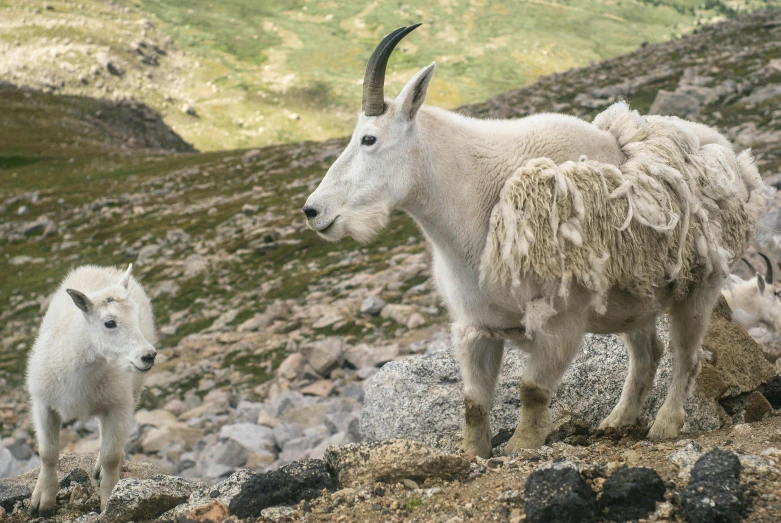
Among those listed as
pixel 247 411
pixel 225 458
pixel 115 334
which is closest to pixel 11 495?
pixel 115 334

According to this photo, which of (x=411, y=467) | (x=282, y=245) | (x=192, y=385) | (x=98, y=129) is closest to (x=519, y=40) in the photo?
(x=98, y=129)

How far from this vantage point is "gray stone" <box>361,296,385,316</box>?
19.2 m

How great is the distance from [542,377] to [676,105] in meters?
32.5

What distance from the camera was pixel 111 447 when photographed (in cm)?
808

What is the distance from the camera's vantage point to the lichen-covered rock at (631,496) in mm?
4559

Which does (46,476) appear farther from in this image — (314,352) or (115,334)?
(314,352)

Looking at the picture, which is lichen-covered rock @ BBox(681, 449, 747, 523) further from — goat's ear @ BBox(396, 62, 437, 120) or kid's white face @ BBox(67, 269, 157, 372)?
kid's white face @ BBox(67, 269, 157, 372)

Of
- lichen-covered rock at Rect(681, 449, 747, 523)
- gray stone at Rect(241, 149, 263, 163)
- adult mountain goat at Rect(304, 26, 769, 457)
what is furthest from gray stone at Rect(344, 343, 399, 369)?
gray stone at Rect(241, 149, 263, 163)

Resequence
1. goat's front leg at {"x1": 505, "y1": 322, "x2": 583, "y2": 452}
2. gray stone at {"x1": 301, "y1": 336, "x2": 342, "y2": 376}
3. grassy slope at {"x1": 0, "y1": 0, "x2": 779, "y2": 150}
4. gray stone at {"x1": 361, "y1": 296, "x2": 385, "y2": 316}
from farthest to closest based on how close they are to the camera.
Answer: grassy slope at {"x1": 0, "y1": 0, "x2": 779, "y2": 150} → gray stone at {"x1": 361, "y1": 296, "x2": 385, "y2": 316} → gray stone at {"x1": 301, "y1": 336, "x2": 342, "y2": 376} → goat's front leg at {"x1": 505, "y1": 322, "x2": 583, "y2": 452}

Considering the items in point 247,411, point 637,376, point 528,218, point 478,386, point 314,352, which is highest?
point 528,218

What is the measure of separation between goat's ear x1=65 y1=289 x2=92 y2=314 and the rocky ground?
1.81m

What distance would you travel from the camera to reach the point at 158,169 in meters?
55.4

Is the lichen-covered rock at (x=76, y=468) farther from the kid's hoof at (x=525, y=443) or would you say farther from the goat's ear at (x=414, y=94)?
the goat's ear at (x=414, y=94)

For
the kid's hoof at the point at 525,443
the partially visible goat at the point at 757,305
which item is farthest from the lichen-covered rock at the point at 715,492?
the partially visible goat at the point at 757,305
